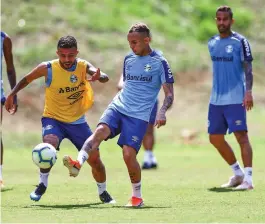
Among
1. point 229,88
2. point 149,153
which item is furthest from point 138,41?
point 149,153

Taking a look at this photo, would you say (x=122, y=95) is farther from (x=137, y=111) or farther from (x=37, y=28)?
(x=37, y=28)

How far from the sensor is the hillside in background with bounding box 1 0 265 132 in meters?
30.9

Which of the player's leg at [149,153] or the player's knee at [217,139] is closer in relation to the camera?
the player's knee at [217,139]

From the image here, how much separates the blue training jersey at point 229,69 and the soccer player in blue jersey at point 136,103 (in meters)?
2.58

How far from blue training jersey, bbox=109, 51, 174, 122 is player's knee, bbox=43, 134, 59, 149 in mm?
845

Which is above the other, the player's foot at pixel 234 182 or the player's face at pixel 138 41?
the player's face at pixel 138 41

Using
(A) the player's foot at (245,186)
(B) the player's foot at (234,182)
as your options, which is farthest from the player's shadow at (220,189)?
(B) the player's foot at (234,182)

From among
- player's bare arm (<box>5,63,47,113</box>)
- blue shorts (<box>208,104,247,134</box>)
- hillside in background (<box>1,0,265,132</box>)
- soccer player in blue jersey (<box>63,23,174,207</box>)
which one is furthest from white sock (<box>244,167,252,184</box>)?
hillside in background (<box>1,0,265,132</box>)

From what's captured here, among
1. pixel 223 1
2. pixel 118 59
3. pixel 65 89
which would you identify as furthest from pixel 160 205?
pixel 223 1

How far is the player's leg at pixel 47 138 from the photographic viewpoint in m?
12.6

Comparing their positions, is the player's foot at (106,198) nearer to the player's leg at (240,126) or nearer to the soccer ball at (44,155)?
the soccer ball at (44,155)

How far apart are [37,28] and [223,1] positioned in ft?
30.1

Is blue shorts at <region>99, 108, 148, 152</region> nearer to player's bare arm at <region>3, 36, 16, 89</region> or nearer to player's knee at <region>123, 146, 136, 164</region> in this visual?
player's knee at <region>123, 146, 136, 164</region>

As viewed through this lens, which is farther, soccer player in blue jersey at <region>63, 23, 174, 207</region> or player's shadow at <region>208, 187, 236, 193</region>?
player's shadow at <region>208, 187, 236, 193</region>
